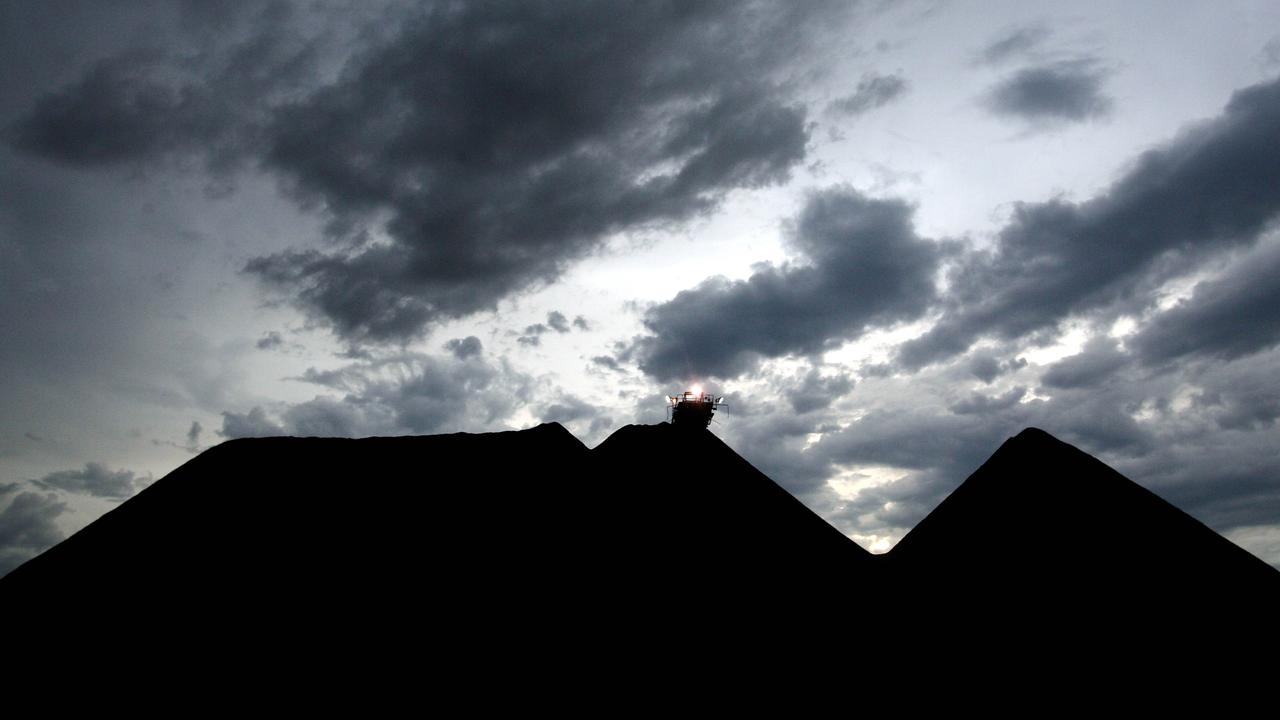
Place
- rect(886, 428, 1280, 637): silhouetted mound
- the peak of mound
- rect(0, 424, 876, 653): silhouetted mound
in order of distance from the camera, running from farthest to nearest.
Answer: rect(0, 424, 876, 653): silhouetted mound → the peak of mound → rect(886, 428, 1280, 637): silhouetted mound

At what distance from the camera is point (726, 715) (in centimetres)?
732

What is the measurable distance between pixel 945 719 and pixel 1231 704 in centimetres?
273

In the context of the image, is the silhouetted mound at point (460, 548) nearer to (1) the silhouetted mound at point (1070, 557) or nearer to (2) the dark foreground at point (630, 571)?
(2) the dark foreground at point (630, 571)

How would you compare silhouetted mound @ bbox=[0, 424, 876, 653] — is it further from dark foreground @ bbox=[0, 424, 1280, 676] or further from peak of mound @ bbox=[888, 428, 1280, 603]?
peak of mound @ bbox=[888, 428, 1280, 603]

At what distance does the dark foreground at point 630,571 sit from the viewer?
7531mm

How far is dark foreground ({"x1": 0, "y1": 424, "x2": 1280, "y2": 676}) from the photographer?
753cm

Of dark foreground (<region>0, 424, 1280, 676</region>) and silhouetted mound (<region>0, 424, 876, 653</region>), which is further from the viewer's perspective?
silhouetted mound (<region>0, 424, 876, 653</region>)

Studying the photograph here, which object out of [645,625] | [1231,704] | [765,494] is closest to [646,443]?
[765,494]

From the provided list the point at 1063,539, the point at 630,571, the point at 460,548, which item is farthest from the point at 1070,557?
the point at 460,548

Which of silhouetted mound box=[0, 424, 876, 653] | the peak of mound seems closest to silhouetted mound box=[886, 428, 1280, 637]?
the peak of mound

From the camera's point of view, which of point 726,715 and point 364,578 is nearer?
point 726,715

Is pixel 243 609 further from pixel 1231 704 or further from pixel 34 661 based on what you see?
pixel 1231 704

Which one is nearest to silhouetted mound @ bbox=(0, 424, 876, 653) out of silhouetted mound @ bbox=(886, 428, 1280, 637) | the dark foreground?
the dark foreground

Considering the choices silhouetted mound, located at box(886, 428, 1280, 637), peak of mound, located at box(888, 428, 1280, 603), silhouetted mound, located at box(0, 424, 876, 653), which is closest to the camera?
silhouetted mound, located at box(886, 428, 1280, 637)
